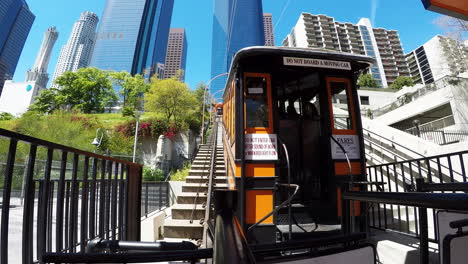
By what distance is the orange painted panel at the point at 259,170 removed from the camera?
3.88m

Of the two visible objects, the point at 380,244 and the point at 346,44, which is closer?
the point at 380,244

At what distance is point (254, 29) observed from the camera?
167 feet

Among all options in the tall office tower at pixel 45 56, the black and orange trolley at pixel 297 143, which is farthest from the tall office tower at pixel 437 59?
the tall office tower at pixel 45 56

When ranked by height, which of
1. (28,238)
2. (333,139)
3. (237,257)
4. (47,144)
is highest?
(333,139)

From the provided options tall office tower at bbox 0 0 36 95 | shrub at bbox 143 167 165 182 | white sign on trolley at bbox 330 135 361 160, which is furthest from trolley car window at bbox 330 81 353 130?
tall office tower at bbox 0 0 36 95

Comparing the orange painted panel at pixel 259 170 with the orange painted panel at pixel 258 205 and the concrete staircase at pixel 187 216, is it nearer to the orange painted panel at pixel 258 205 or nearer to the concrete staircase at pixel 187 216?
the orange painted panel at pixel 258 205

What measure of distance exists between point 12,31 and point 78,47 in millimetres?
60121

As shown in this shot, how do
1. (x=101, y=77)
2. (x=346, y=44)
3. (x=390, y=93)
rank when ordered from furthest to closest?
(x=346, y=44), (x=390, y=93), (x=101, y=77)

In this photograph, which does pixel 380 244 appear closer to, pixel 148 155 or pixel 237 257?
pixel 237 257

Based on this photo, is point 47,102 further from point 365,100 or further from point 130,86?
point 365,100

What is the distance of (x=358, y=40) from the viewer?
8669 cm

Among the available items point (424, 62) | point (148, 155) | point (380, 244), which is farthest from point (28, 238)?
point (424, 62)

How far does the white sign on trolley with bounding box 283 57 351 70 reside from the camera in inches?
148

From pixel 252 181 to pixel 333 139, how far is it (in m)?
1.79
